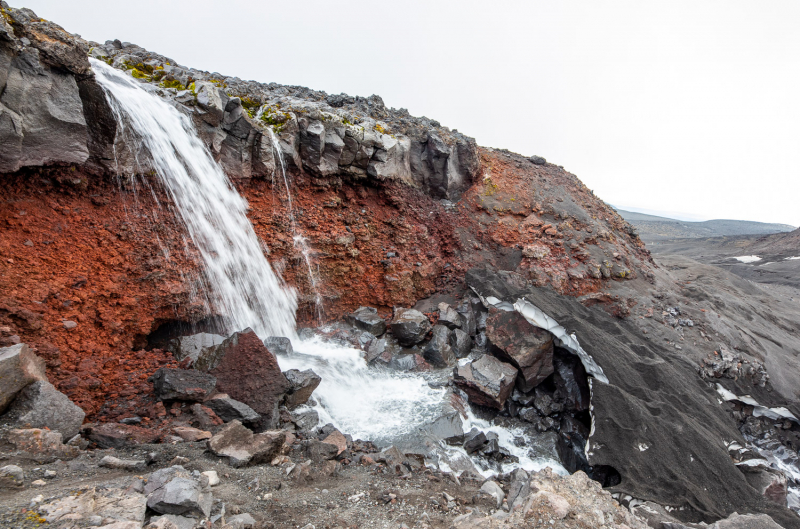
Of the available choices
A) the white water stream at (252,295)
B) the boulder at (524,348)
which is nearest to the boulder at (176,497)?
the white water stream at (252,295)

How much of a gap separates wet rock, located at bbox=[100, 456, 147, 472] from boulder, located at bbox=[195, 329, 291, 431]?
2138 millimetres

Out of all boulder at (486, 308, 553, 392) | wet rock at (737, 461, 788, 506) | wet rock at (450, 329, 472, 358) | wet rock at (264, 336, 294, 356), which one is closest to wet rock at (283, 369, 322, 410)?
wet rock at (264, 336, 294, 356)

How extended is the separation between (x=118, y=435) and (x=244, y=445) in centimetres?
145

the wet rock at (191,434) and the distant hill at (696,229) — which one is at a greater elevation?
the distant hill at (696,229)

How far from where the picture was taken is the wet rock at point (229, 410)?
17.7 ft

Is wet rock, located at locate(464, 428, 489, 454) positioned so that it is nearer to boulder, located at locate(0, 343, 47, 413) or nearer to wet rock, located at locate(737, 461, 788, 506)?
wet rock, located at locate(737, 461, 788, 506)

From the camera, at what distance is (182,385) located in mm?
5324

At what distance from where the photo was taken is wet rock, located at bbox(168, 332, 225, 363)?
257 inches

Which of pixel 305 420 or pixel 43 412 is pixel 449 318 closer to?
pixel 305 420

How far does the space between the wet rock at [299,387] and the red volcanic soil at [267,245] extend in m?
2.05

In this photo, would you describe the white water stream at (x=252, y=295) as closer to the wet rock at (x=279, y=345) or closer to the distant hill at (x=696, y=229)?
the wet rock at (x=279, y=345)

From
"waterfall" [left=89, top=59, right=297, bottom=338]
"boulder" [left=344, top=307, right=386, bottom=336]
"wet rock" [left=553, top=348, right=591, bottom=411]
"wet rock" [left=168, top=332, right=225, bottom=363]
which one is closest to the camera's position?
"wet rock" [left=168, top=332, right=225, bottom=363]

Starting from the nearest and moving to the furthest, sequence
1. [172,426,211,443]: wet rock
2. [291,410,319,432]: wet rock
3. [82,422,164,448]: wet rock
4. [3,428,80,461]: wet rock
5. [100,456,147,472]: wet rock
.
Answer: [3,428,80,461]: wet rock < [100,456,147,472]: wet rock < [82,422,164,448]: wet rock < [172,426,211,443]: wet rock < [291,410,319,432]: wet rock

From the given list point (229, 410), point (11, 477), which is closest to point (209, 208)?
point (229, 410)
